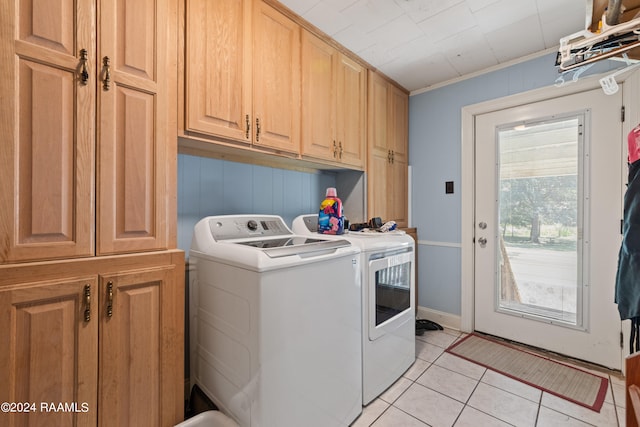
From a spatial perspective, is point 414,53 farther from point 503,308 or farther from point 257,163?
point 503,308

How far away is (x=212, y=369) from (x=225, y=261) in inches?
22.0

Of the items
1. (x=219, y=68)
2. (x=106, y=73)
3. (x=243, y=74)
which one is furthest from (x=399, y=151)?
(x=106, y=73)

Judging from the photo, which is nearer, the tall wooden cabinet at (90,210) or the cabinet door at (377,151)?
the tall wooden cabinet at (90,210)

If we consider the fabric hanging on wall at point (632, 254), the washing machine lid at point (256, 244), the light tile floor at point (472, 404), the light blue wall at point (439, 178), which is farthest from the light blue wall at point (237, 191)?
the fabric hanging on wall at point (632, 254)

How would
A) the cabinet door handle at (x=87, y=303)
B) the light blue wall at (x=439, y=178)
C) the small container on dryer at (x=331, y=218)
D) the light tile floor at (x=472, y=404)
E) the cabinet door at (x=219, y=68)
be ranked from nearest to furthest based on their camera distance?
the cabinet door handle at (x=87, y=303) < the cabinet door at (x=219, y=68) < the light tile floor at (x=472, y=404) < the small container on dryer at (x=331, y=218) < the light blue wall at (x=439, y=178)

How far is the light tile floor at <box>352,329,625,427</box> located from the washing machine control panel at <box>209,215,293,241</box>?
117 cm

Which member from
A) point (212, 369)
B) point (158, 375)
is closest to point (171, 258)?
point (158, 375)

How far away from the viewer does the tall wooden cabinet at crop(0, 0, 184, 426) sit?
→ 86 cm

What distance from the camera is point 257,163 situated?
6.42 ft

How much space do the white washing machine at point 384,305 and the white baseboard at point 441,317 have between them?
0.79 m

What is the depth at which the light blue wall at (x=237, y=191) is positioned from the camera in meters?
1.64

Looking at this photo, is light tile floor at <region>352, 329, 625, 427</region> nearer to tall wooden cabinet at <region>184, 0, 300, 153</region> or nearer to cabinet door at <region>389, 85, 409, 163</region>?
tall wooden cabinet at <region>184, 0, 300, 153</region>

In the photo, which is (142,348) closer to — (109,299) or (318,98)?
(109,299)

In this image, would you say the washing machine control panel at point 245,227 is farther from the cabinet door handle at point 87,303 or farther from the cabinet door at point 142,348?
the cabinet door handle at point 87,303
